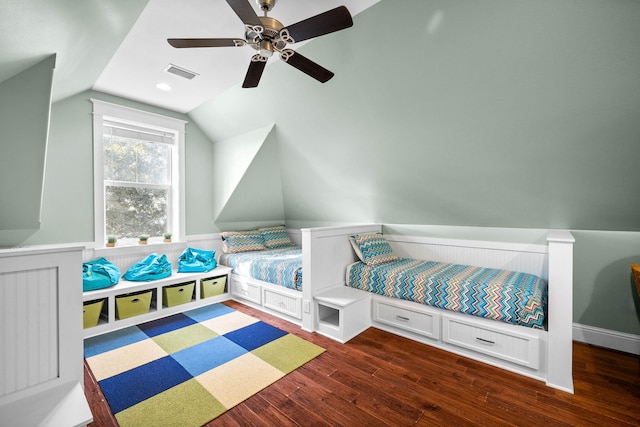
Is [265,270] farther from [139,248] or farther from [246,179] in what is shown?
[139,248]

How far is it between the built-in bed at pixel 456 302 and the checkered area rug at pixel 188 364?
46 cm

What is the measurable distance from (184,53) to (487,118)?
8.44 ft

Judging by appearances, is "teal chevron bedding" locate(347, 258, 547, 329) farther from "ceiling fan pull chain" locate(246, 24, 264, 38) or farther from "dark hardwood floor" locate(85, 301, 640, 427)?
"ceiling fan pull chain" locate(246, 24, 264, 38)

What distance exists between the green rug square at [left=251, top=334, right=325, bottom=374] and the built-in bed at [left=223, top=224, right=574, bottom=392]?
12.2 inches

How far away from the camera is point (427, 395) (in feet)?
6.29

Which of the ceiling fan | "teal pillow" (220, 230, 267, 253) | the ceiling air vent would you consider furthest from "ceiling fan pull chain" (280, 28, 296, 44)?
"teal pillow" (220, 230, 267, 253)

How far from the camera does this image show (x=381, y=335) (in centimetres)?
282

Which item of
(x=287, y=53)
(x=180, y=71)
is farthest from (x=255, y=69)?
(x=180, y=71)

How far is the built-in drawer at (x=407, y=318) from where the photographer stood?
2578 millimetres

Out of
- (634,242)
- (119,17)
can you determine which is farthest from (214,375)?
(634,242)

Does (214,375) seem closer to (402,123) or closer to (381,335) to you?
(381,335)

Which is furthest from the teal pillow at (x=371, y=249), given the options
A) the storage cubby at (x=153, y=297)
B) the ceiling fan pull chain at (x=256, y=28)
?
the ceiling fan pull chain at (x=256, y=28)

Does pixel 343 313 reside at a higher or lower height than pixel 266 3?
lower

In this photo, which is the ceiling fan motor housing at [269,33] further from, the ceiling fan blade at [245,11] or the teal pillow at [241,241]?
the teal pillow at [241,241]
